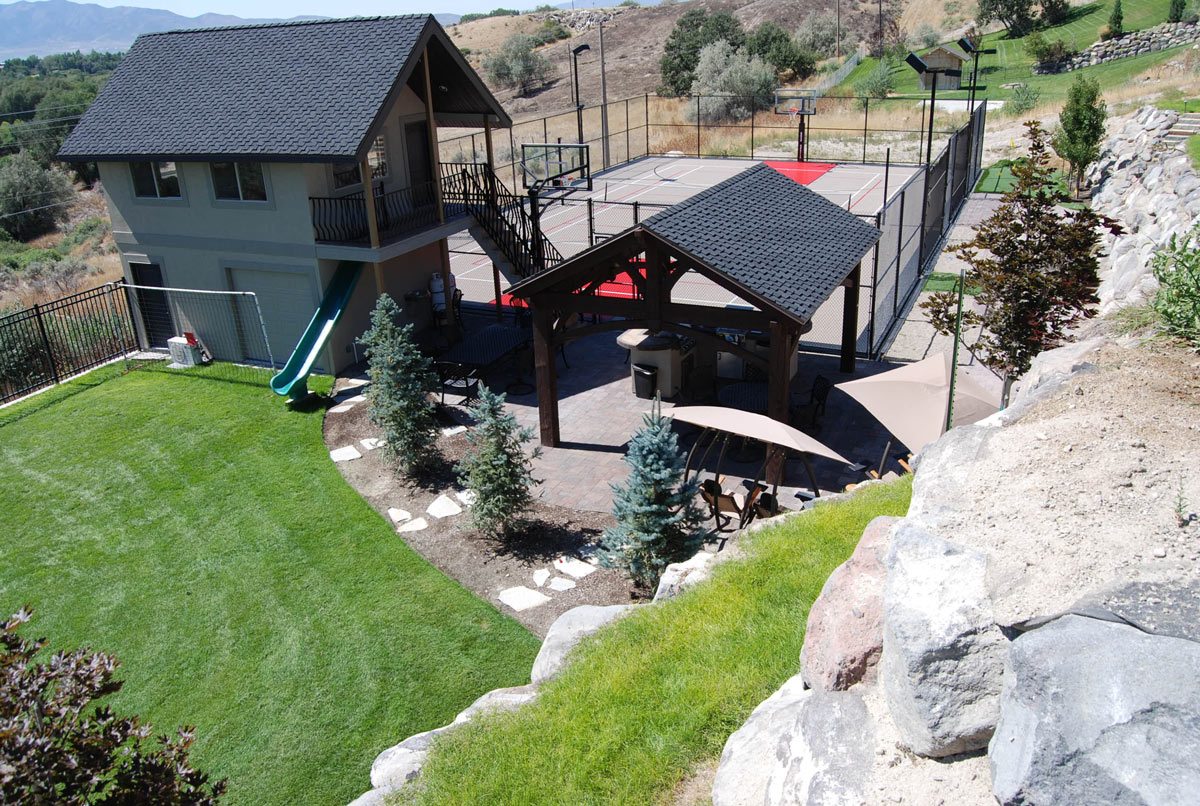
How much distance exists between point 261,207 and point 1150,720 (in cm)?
1850

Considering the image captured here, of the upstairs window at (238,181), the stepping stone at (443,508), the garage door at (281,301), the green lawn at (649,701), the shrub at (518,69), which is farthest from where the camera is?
the shrub at (518,69)

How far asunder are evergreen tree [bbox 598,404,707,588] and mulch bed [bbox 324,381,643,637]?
681 millimetres

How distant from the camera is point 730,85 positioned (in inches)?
2329

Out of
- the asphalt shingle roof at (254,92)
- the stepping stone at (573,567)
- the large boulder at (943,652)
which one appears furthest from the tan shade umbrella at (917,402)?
the asphalt shingle roof at (254,92)

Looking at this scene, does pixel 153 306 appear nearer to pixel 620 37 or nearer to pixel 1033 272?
pixel 1033 272

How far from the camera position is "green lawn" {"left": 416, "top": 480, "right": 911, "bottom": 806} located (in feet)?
22.5

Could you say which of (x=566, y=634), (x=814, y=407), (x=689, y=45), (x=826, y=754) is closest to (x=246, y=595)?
(x=566, y=634)

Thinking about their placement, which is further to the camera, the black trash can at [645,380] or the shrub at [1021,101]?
the shrub at [1021,101]

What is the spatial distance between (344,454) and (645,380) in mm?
5490

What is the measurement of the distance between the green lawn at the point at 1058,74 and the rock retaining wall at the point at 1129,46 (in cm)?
121

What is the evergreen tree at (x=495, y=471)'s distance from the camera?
12469 mm

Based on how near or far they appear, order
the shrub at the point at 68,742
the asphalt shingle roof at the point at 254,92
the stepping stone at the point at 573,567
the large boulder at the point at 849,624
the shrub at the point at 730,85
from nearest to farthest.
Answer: the shrub at the point at 68,742 → the large boulder at the point at 849,624 → the stepping stone at the point at 573,567 → the asphalt shingle roof at the point at 254,92 → the shrub at the point at 730,85

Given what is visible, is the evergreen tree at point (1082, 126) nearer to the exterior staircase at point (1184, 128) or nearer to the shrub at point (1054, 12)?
the exterior staircase at point (1184, 128)

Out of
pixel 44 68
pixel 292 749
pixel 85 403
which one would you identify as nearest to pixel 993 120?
pixel 85 403
